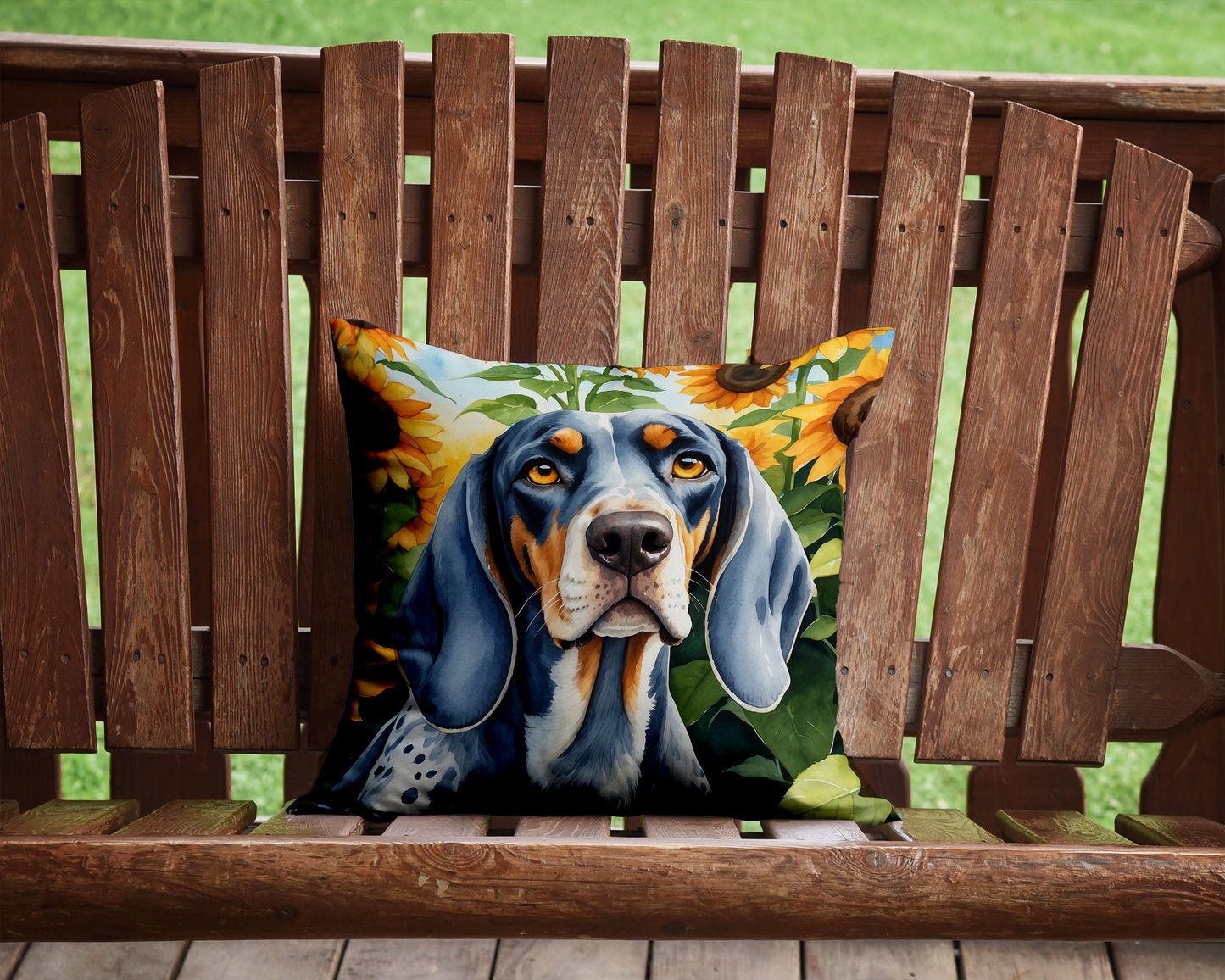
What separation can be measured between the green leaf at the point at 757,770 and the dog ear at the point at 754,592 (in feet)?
0.15

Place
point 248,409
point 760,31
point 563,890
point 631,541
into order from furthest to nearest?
point 760,31, point 248,409, point 631,541, point 563,890

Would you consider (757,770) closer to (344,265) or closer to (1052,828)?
(1052,828)

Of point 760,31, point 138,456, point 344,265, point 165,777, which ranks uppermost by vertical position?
point 760,31

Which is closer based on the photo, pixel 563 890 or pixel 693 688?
pixel 563 890

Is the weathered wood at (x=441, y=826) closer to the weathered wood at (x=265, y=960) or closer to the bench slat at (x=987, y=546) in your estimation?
the weathered wood at (x=265, y=960)

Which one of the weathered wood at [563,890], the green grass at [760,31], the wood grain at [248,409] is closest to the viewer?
the weathered wood at [563,890]

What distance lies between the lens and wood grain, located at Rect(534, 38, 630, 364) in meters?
1.18

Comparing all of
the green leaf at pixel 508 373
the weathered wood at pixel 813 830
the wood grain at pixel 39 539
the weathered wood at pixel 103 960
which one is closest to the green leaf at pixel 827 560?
the weathered wood at pixel 813 830

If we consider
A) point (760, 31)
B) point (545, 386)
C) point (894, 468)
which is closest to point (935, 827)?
point (894, 468)

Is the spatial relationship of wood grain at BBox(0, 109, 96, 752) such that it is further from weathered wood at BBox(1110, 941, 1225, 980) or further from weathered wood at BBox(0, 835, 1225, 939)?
weathered wood at BBox(1110, 941, 1225, 980)

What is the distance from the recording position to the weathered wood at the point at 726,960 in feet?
2.76

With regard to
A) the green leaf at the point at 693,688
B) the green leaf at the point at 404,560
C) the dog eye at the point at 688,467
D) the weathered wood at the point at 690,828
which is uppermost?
the dog eye at the point at 688,467

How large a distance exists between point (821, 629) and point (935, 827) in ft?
0.84

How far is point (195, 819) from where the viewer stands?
1.03 metres
